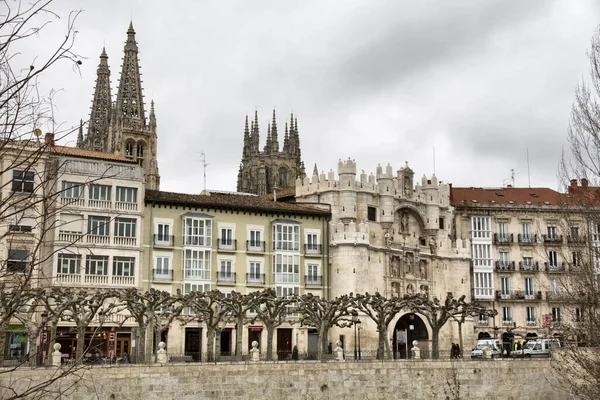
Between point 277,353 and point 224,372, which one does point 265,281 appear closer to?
point 277,353

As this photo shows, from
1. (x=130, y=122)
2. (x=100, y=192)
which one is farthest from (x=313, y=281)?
(x=130, y=122)

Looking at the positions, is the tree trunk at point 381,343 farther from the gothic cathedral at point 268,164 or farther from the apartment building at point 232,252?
the gothic cathedral at point 268,164

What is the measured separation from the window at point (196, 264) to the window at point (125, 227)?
4676 mm

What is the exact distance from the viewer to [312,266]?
64.0 metres

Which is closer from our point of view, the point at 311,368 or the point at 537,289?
the point at 311,368

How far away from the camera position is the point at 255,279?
61125 mm

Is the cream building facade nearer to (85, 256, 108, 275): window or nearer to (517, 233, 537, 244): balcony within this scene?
(517, 233, 537, 244): balcony

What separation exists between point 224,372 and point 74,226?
15.9 m

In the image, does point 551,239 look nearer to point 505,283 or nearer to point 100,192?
point 505,283

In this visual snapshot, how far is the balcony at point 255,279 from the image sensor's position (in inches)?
2397

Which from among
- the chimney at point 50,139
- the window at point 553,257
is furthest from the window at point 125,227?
the chimney at point 50,139

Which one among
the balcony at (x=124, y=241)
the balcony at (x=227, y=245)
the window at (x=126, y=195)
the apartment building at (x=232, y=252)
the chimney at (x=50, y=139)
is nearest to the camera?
the chimney at (x=50, y=139)

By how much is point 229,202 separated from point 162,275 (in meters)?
7.98

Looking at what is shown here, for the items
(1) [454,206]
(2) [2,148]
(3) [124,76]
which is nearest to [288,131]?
(3) [124,76]
